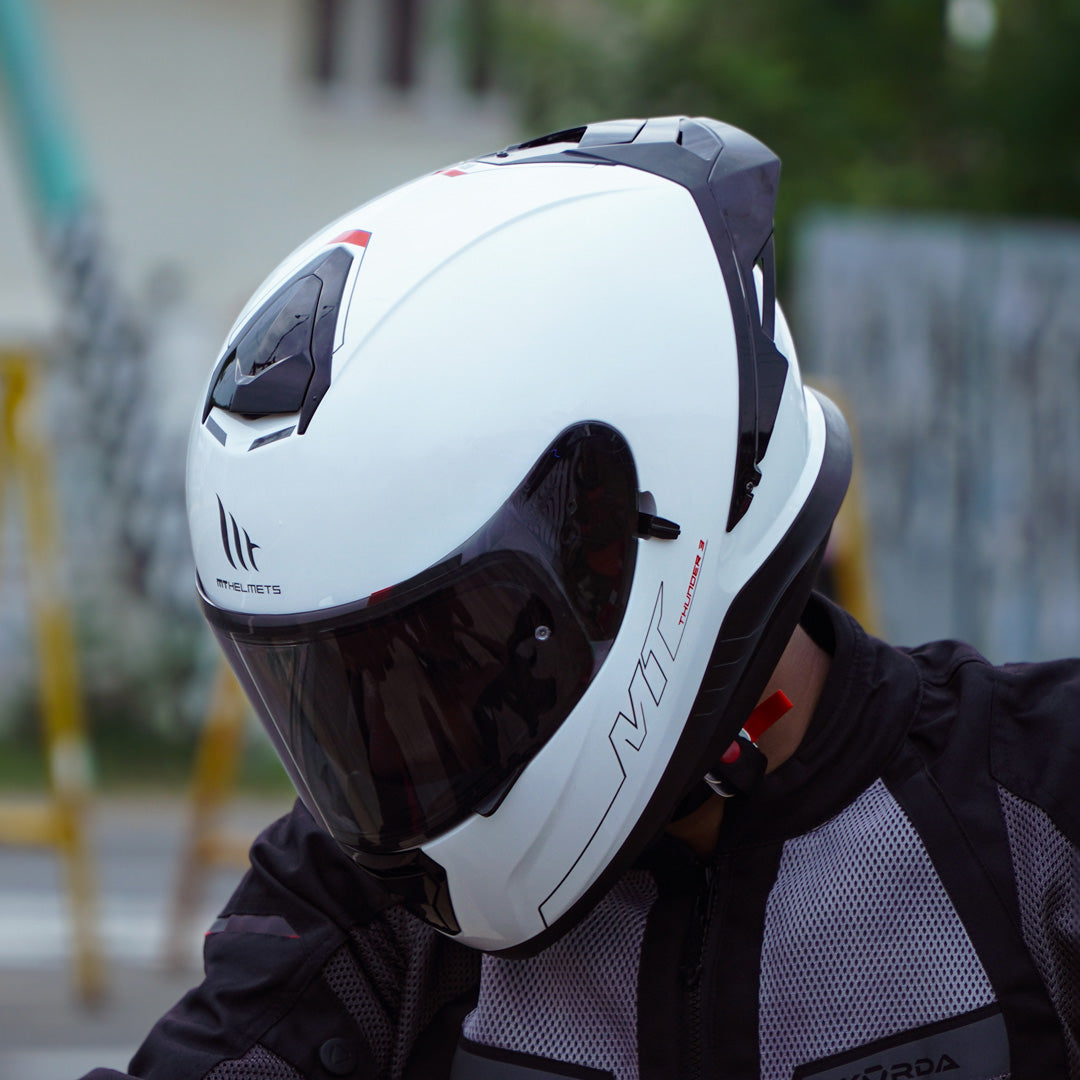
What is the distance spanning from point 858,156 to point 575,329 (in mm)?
9691

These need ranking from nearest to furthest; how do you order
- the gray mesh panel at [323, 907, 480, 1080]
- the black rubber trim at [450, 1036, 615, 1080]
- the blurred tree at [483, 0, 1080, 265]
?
the black rubber trim at [450, 1036, 615, 1080] → the gray mesh panel at [323, 907, 480, 1080] → the blurred tree at [483, 0, 1080, 265]

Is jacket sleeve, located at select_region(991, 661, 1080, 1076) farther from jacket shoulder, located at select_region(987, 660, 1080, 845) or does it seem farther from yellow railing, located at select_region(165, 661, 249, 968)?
yellow railing, located at select_region(165, 661, 249, 968)

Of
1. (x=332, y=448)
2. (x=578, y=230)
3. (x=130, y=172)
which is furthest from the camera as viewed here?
(x=130, y=172)

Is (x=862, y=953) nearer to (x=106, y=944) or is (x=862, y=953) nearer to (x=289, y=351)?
(x=289, y=351)

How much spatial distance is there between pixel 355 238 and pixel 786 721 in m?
0.58

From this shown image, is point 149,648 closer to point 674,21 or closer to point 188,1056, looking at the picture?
point 674,21

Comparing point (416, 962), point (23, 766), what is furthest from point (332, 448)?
point (23, 766)

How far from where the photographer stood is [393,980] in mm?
1487

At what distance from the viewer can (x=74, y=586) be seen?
332 inches

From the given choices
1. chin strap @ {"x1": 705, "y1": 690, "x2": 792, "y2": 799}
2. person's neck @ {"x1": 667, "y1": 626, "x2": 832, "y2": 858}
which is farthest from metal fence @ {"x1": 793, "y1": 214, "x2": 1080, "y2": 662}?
chin strap @ {"x1": 705, "y1": 690, "x2": 792, "y2": 799}

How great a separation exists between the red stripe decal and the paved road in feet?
9.03

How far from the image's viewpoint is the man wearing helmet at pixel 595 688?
4.09ft

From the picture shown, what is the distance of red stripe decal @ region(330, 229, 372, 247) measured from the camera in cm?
135

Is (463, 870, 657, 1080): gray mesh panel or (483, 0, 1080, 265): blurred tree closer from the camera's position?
(463, 870, 657, 1080): gray mesh panel
